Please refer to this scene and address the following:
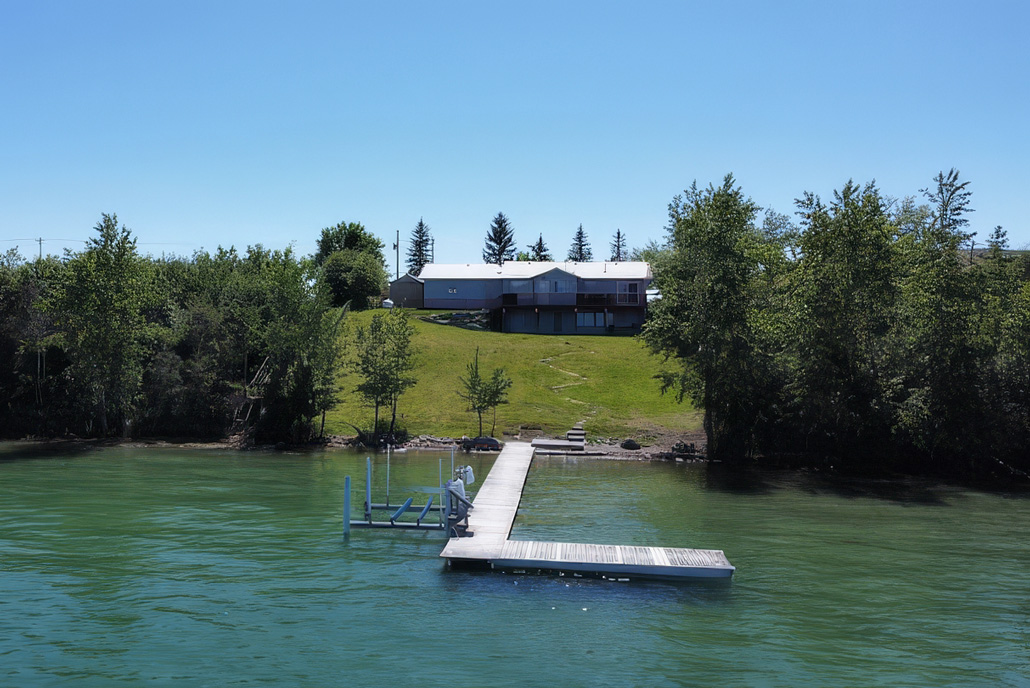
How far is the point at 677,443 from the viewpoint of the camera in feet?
151

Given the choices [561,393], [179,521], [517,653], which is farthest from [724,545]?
[561,393]

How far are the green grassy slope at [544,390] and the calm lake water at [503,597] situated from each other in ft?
51.6

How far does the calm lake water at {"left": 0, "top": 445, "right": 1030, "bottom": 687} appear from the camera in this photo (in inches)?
634

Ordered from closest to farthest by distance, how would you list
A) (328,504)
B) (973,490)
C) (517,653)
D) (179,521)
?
1. (517,653)
2. (179,521)
3. (328,504)
4. (973,490)

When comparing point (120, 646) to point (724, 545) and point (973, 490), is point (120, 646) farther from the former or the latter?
point (973, 490)

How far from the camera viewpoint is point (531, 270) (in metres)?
89.6

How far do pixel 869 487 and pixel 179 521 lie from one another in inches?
1127

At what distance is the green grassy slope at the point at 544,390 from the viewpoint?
50250 millimetres

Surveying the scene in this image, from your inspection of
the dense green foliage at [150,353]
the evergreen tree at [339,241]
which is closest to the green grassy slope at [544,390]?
the dense green foliage at [150,353]

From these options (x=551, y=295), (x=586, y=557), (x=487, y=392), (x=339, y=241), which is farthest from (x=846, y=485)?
(x=339, y=241)

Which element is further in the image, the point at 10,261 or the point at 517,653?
the point at 10,261

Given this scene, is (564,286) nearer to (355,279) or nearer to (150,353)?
(355,279)

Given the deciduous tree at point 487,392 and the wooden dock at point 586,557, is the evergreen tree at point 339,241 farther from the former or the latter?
the wooden dock at point 586,557

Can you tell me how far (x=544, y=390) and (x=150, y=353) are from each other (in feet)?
80.9
